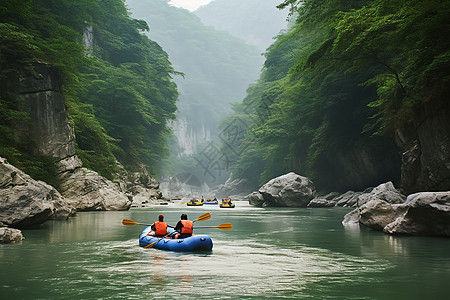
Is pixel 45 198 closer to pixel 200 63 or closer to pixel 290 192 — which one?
pixel 290 192

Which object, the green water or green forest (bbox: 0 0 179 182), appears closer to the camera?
the green water

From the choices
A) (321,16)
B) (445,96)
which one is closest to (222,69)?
(321,16)

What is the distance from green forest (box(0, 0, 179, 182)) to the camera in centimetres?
1925

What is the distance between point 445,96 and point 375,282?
9685 millimetres

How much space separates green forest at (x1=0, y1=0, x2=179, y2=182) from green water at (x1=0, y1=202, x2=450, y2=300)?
8.17 metres

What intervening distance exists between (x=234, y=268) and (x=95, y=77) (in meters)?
33.7

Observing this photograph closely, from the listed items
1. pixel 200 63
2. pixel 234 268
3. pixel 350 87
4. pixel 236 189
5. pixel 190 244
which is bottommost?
pixel 234 268

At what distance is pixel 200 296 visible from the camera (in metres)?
6.05

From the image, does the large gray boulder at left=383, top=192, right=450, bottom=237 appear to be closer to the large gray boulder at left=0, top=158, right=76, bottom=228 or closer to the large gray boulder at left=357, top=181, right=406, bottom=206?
the large gray boulder at left=357, top=181, right=406, bottom=206

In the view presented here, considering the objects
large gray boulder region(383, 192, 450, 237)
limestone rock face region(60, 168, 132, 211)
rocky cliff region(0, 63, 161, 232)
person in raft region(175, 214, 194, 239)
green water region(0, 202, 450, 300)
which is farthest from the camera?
limestone rock face region(60, 168, 132, 211)

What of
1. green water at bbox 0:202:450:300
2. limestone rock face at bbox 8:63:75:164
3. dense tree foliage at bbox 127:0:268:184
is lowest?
green water at bbox 0:202:450:300

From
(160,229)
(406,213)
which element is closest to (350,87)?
(406,213)

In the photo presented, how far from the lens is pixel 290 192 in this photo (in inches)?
1259

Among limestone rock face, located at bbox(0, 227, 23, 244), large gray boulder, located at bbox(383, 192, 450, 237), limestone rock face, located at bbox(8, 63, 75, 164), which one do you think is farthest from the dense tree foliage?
limestone rock face, located at bbox(0, 227, 23, 244)
